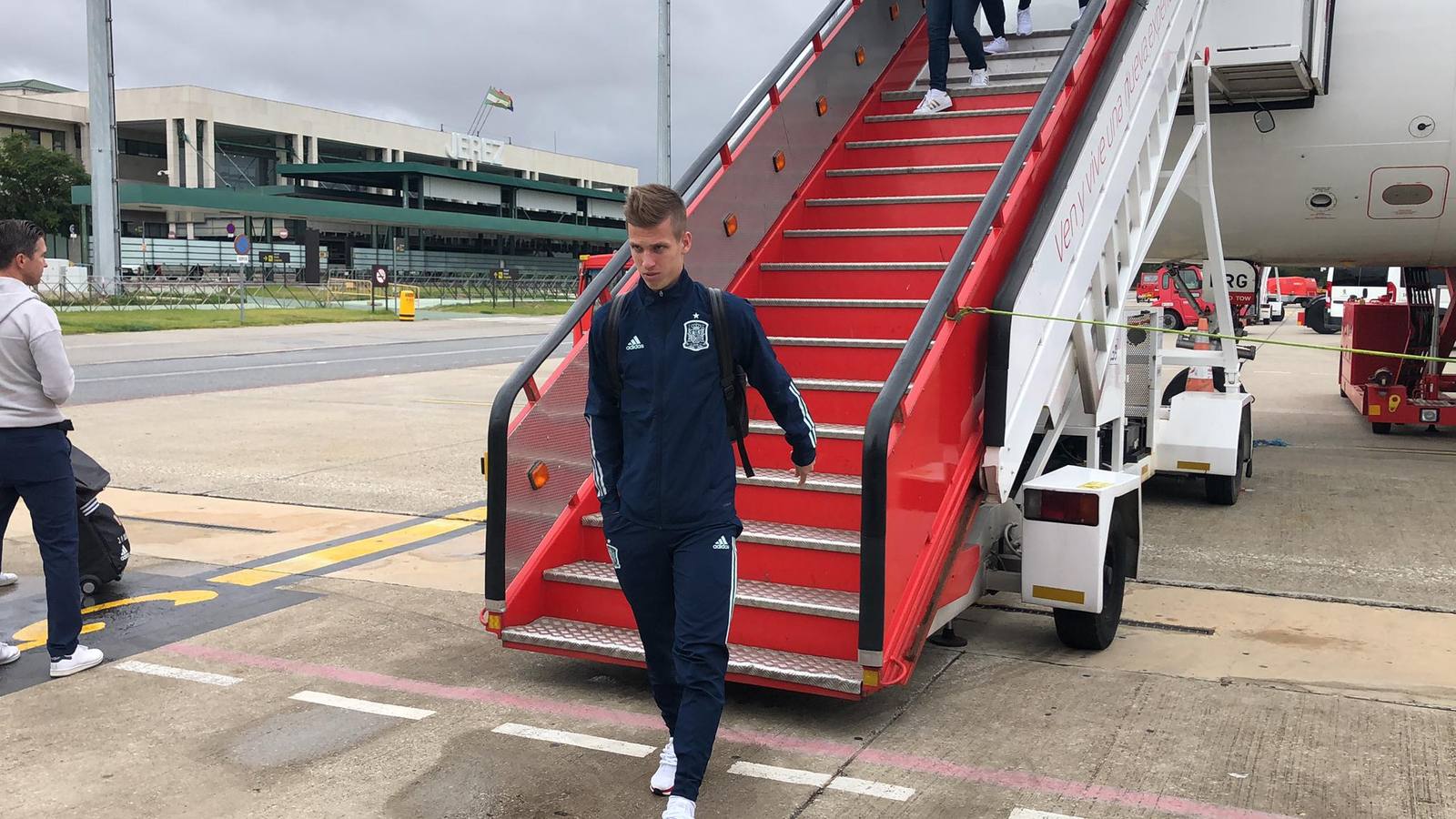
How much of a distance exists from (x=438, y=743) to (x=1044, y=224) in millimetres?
3524

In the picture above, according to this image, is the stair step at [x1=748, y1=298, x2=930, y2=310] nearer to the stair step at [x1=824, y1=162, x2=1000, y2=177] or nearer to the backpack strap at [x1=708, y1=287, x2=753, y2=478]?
the stair step at [x1=824, y1=162, x2=1000, y2=177]

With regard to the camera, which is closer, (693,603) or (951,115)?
(693,603)

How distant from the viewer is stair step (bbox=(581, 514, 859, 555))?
16.9ft

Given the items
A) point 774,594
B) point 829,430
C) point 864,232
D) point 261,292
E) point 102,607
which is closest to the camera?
point 774,594

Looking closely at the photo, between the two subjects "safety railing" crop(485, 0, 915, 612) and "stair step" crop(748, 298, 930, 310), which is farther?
"stair step" crop(748, 298, 930, 310)

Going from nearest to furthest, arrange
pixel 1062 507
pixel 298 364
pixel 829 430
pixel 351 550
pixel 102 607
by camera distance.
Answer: pixel 1062 507, pixel 829 430, pixel 102 607, pixel 351 550, pixel 298 364

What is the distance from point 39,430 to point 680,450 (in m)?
3.04

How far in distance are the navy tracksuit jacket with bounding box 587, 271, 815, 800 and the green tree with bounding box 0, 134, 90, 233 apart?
7625cm

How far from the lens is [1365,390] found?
44.0 ft

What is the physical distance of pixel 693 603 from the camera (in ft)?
12.3

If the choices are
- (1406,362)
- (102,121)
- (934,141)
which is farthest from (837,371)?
(102,121)

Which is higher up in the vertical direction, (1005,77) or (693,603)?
(1005,77)

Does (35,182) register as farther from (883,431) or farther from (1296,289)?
(883,431)

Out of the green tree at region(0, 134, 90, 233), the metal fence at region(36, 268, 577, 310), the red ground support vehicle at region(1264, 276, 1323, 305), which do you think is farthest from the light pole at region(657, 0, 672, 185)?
the green tree at region(0, 134, 90, 233)
